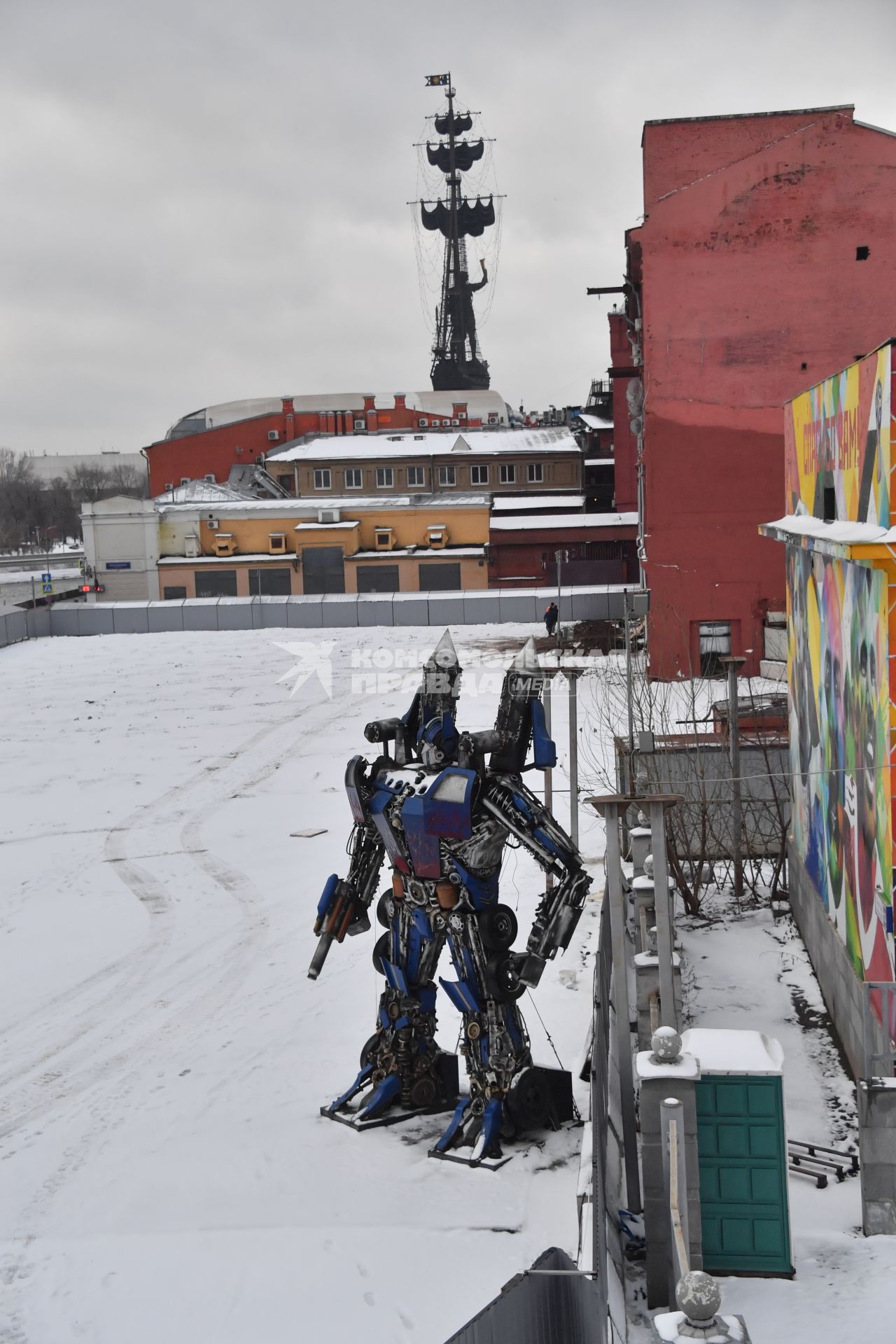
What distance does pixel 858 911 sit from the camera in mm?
8617

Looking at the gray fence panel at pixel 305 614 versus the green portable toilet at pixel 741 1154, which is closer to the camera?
the green portable toilet at pixel 741 1154

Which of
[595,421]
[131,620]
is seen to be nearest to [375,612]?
[131,620]

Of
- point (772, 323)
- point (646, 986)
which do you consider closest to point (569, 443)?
point (772, 323)

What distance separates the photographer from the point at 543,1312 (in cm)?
478

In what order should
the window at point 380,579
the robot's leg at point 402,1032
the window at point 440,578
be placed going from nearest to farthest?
the robot's leg at point 402,1032, the window at point 440,578, the window at point 380,579

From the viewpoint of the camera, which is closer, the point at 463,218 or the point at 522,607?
the point at 522,607

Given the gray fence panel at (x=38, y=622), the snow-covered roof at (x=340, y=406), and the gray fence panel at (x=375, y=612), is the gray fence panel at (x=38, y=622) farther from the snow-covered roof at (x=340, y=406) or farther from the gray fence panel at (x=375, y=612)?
the snow-covered roof at (x=340, y=406)

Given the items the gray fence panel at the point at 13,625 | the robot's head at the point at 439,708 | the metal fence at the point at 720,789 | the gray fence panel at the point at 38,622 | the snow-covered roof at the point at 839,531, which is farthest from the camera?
the gray fence panel at the point at 38,622

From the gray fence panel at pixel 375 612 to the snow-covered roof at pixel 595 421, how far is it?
1936cm

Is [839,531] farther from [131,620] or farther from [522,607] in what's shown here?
[131,620]

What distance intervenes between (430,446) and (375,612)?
56.0 ft

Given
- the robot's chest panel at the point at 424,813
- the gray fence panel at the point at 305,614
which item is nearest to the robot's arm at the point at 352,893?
the robot's chest panel at the point at 424,813

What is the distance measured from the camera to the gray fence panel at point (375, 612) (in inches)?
1522

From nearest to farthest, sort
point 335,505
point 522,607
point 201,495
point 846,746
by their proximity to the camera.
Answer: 1. point 846,746
2. point 522,607
3. point 335,505
4. point 201,495
